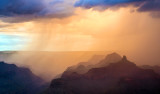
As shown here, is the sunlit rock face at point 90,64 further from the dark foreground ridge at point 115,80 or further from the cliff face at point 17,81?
the cliff face at point 17,81

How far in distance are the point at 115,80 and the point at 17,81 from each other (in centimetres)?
1624

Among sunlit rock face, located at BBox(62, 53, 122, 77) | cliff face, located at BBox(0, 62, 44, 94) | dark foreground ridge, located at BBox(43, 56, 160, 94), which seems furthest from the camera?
cliff face, located at BBox(0, 62, 44, 94)

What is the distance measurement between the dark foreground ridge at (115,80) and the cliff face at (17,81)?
15.4 ft

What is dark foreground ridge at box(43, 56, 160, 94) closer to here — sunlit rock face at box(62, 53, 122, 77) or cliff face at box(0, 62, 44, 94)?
sunlit rock face at box(62, 53, 122, 77)

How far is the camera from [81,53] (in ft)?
76.9

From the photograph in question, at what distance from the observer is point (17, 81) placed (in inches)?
1257

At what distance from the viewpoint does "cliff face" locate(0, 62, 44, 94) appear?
27984 mm

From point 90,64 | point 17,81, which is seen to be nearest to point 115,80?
point 90,64

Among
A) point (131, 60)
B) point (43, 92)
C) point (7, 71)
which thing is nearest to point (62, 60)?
point (43, 92)

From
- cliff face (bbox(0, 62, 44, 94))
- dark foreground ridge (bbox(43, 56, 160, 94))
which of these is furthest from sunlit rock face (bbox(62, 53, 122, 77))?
cliff face (bbox(0, 62, 44, 94))

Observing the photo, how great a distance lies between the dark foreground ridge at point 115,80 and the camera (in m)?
20.4

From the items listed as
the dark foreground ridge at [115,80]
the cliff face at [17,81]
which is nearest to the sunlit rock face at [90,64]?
the dark foreground ridge at [115,80]

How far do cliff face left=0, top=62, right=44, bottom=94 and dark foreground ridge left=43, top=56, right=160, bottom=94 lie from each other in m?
4.69

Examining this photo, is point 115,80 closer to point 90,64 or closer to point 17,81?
point 90,64
